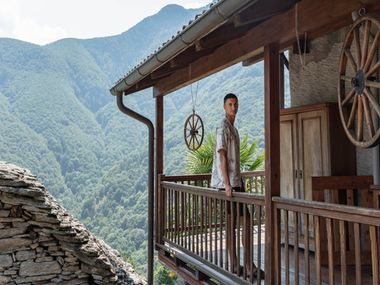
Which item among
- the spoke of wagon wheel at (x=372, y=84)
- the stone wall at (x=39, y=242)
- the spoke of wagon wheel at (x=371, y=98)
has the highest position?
the spoke of wagon wheel at (x=372, y=84)

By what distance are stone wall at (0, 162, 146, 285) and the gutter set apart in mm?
3191

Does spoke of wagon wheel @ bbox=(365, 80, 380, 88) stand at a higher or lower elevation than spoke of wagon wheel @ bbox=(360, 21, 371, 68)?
lower

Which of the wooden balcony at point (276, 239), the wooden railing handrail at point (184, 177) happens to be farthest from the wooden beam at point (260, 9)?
the wooden railing handrail at point (184, 177)

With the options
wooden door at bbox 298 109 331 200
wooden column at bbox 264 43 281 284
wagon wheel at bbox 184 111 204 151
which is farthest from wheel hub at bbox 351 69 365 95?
wagon wheel at bbox 184 111 204 151

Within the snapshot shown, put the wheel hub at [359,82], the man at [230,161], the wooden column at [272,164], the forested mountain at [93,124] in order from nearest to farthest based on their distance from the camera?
the wheel hub at [359,82] → the wooden column at [272,164] → the man at [230,161] → the forested mountain at [93,124]

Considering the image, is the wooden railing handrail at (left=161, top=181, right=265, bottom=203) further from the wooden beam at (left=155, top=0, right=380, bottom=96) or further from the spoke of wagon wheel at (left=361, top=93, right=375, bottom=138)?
the wooden beam at (left=155, top=0, right=380, bottom=96)

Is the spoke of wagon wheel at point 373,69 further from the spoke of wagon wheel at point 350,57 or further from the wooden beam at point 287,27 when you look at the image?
the wooden beam at point 287,27

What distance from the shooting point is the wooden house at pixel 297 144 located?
267cm

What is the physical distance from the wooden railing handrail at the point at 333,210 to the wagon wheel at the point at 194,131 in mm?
3827

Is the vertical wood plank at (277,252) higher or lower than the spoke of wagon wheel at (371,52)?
lower

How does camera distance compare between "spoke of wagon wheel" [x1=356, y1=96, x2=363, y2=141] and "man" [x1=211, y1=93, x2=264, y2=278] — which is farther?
"man" [x1=211, y1=93, x2=264, y2=278]

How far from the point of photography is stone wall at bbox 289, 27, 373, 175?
14.6 feet

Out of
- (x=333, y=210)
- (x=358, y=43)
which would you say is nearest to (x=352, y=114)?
(x=358, y=43)

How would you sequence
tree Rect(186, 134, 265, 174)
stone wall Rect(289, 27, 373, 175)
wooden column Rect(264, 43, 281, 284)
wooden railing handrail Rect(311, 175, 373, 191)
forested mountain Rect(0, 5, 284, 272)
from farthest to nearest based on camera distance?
forested mountain Rect(0, 5, 284, 272) → tree Rect(186, 134, 265, 174) → stone wall Rect(289, 27, 373, 175) → wooden railing handrail Rect(311, 175, 373, 191) → wooden column Rect(264, 43, 281, 284)
